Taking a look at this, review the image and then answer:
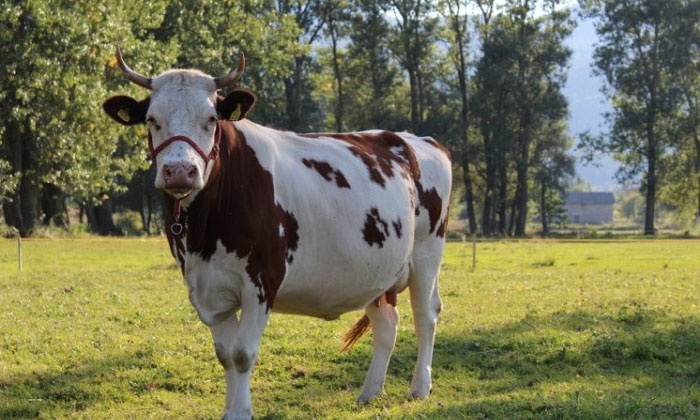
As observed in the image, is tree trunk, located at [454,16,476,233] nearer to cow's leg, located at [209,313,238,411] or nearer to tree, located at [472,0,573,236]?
tree, located at [472,0,573,236]

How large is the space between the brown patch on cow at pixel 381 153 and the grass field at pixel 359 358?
2.40 metres

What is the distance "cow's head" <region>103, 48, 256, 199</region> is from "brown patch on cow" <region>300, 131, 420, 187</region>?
1741 millimetres

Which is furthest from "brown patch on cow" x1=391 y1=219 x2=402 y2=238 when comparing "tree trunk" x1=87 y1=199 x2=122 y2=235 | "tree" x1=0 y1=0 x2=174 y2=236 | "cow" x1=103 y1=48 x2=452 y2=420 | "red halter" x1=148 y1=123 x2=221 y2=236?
"tree trunk" x1=87 y1=199 x2=122 y2=235

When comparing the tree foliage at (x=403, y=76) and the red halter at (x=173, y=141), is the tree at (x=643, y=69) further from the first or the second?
the red halter at (x=173, y=141)

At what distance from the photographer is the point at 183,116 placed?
23.6 ft

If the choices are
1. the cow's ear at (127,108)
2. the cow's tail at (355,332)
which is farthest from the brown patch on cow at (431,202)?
the cow's ear at (127,108)

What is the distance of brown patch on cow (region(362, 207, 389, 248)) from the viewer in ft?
28.6

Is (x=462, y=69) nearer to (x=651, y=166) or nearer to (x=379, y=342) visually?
(x=651, y=166)

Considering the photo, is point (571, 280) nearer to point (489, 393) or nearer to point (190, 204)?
point (489, 393)

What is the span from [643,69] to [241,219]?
217 feet

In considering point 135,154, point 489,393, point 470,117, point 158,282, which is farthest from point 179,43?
point 489,393

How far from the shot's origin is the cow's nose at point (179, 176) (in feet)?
22.2

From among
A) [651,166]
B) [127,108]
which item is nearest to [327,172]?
[127,108]

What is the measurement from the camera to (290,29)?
52844mm
